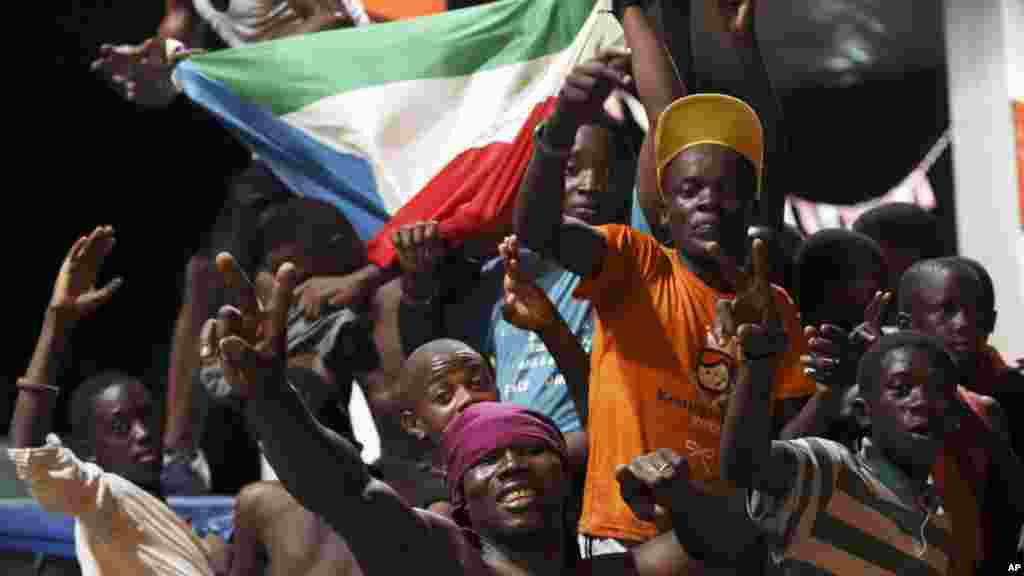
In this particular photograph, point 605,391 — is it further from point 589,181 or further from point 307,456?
point 589,181

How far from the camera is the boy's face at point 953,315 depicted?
21.2 ft

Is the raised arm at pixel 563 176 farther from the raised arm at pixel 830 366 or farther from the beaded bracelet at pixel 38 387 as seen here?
the beaded bracelet at pixel 38 387

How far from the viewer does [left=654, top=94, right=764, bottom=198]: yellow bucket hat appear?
575 cm

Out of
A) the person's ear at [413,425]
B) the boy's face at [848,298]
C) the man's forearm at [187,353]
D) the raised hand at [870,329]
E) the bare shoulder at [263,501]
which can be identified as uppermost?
the raised hand at [870,329]

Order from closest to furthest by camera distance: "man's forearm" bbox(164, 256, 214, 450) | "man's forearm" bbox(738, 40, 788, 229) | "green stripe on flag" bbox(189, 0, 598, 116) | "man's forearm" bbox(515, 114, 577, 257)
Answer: "man's forearm" bbox(515, 114, 577, 257) → "man's forearm" bbox(738, 40, 788, 229) → "green stripe on flag" bbox(189, 0, 598, 116) → "man's forearm" bbox(164, 256, 214, 450)

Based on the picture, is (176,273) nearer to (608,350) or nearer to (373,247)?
(373,247)

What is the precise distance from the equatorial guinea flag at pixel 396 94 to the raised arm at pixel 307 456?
3418 mm

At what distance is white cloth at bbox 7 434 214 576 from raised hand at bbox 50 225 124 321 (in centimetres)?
41

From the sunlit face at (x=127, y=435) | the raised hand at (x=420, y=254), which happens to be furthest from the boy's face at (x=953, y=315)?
the sunlit face at (x=127, y=435)

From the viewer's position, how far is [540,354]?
675cm

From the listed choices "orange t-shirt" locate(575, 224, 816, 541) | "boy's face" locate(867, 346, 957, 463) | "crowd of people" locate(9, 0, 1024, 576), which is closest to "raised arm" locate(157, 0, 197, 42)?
"crowd of people" locate(9, 0, 1024, 576)

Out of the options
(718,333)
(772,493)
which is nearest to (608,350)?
(718,333)

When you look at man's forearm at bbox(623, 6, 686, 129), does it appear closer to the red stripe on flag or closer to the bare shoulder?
the red stripe on flag

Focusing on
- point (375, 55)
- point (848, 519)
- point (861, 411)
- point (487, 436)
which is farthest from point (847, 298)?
point (375, 55)
